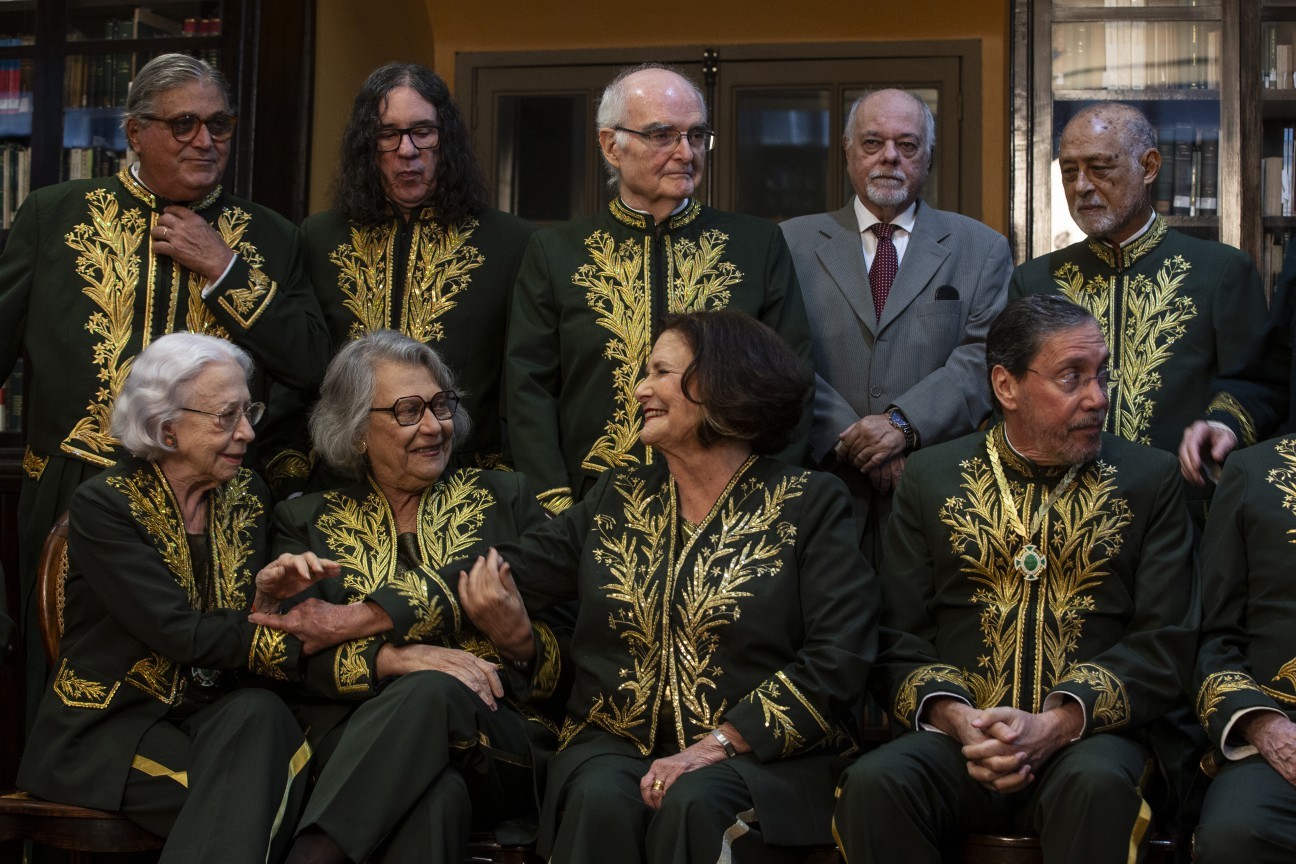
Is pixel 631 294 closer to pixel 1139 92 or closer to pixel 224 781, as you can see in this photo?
pixel 224 781

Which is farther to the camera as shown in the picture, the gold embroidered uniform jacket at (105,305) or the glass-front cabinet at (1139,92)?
the glass-front cabinet at (1139,92)

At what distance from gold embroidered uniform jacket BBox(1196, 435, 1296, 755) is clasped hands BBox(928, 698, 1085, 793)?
25cm

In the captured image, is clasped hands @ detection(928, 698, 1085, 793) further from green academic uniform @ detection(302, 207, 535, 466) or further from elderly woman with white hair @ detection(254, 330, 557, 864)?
green academic uniform @ detection(302, 207, 535, 466)

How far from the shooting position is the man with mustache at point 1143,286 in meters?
3.42

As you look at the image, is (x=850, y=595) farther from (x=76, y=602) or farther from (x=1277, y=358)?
(x=76, y=602)

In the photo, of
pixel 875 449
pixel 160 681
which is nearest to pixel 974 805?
pixel 875 449

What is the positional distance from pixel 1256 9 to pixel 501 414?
2.91 meters

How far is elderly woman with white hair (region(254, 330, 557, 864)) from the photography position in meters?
2.69

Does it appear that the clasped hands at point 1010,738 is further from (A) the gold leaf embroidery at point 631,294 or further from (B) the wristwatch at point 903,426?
(A) the gold leaf embroidery at point 631,294

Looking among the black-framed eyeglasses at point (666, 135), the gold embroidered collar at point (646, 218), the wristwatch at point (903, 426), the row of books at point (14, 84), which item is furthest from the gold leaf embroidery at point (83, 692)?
the row of books at point (14, 84)

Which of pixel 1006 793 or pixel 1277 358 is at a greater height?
pixel 1277 358

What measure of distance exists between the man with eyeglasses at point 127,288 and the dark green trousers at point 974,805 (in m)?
1.53

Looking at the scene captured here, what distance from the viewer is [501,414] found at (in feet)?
11.6

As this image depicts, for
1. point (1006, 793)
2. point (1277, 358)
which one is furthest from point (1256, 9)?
point (1006, 793)
